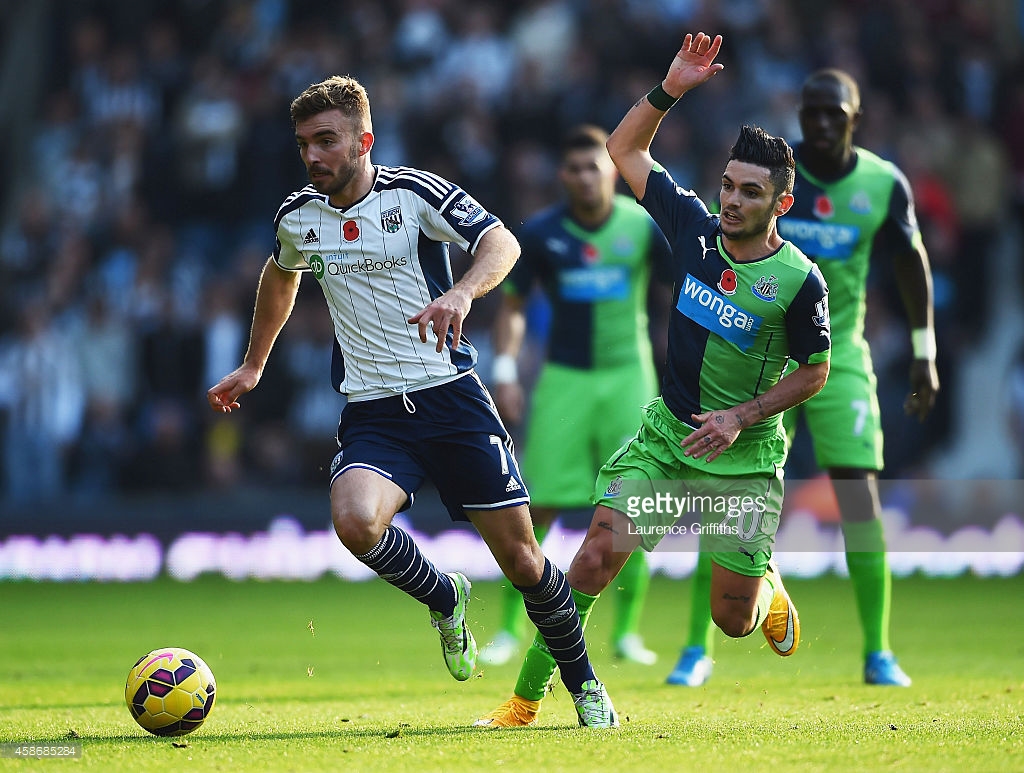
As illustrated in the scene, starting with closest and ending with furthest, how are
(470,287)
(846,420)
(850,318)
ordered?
(470,287) < (846,420) < (850,318)

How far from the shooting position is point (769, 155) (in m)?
6.50

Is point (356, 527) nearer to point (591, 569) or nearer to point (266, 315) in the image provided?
point (591, 569)

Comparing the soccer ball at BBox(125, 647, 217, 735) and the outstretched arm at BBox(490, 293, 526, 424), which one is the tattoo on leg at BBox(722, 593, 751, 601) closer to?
the soccer ball at BBox(125, 647, 217, 735)

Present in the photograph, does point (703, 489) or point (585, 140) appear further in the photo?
point (585, 140)

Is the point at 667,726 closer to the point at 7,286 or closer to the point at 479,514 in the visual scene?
the point at 479,514

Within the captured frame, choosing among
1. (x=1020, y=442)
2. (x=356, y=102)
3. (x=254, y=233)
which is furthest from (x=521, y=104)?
(x=356, y=102)

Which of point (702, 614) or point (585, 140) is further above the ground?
point (585, 140)

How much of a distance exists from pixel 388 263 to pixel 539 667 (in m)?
1.79

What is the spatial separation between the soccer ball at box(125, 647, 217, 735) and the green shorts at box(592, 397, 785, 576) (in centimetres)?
180

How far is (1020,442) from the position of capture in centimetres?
1482

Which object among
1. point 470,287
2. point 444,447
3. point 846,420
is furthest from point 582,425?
point 470,287

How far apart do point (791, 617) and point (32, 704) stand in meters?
3.58

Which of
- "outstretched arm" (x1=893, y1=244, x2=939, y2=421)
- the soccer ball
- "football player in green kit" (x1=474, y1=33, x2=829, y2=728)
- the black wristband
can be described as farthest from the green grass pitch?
the black wristband

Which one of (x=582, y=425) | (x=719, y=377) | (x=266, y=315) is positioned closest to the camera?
(x=719, y=377)
